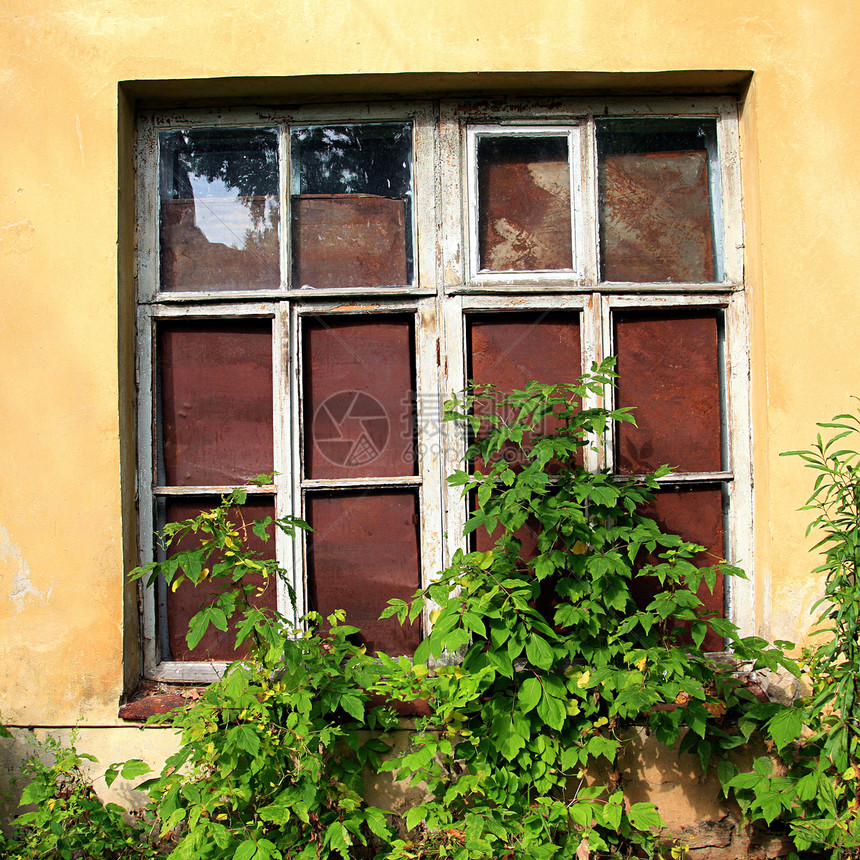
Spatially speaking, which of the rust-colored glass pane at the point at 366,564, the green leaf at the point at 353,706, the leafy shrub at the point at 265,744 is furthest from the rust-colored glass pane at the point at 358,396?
the green leaf at the point at 353,706

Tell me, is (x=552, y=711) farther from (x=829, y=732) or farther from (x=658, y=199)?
(x=658, y=199)

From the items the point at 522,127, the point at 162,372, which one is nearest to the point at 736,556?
the point at 522,127

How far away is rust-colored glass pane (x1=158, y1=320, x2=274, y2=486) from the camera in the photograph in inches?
99.4

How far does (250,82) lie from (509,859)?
282 cm

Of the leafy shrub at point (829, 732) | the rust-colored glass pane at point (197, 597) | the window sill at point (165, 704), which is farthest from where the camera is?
the rust-colored glass pane at point (197, 597)

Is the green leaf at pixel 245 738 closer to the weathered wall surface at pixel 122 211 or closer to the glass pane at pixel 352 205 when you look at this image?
the weathered wall surface at pixel 122 211

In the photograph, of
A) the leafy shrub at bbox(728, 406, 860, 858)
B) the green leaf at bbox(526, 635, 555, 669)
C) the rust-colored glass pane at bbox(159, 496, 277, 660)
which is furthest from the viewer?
the rust-colored glass pane at bbox(159, 496, 277, 660)

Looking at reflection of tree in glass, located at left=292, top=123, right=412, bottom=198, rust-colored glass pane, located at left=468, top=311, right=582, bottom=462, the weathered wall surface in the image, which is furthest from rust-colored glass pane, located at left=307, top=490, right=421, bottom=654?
reflection of tree in glass, located at left=292, top=123, right=412, bottom=198

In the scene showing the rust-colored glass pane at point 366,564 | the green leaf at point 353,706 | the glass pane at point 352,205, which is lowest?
the green leaf at point 353,706

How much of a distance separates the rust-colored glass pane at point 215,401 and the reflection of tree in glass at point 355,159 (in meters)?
0.60

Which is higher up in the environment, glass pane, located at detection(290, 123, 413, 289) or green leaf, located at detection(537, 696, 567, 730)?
glass pane, located at detection(290, 123, 413, 289)

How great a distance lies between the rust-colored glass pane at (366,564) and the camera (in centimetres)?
251

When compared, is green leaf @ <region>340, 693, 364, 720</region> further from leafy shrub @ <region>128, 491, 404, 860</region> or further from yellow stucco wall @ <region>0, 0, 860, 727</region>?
yellow stucco wall @ <region>0, 0, 860, 727</region>

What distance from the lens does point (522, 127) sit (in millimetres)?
2562
